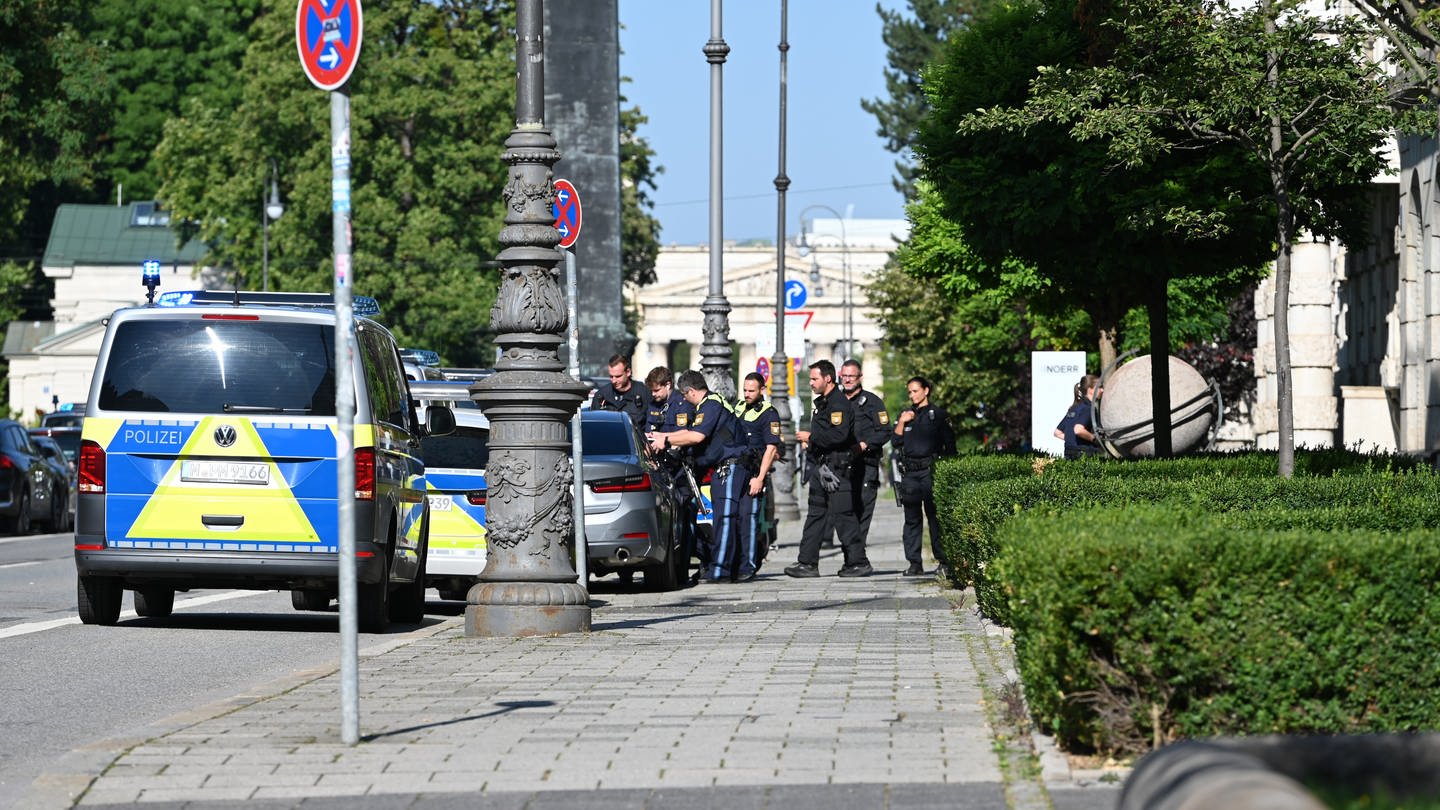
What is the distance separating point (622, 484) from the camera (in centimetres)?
1838

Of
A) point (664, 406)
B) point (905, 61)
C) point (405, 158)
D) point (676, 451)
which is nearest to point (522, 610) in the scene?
point (676, 451)

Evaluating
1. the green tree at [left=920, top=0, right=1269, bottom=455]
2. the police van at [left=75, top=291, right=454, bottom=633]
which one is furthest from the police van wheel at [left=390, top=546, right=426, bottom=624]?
the green tree at [left=920, top=0, right=1269, bottom=455]

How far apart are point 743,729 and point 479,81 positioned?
51.1 metres

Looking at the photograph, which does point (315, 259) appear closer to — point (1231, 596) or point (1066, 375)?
point (1066, 375)

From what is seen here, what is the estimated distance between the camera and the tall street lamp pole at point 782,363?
123 ft

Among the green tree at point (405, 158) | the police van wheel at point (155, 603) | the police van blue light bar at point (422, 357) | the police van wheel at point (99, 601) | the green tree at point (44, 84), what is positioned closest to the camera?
the police van wheel at point (99, 601)

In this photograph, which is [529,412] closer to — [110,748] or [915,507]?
[110,748]

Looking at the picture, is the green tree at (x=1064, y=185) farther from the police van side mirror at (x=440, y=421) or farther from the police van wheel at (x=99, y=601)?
the police van wheel at (x=99, y=601)

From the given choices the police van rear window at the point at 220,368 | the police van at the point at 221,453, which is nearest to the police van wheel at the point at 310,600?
the police van at the point at 221,453

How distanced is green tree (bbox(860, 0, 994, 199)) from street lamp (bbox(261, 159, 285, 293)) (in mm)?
20403

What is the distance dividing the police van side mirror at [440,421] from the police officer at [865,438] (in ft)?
18.9

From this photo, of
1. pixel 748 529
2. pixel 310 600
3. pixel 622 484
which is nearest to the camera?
pixel 310 600

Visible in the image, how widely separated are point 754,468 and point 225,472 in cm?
718

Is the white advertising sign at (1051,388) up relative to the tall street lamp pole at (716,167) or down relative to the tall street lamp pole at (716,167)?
down
